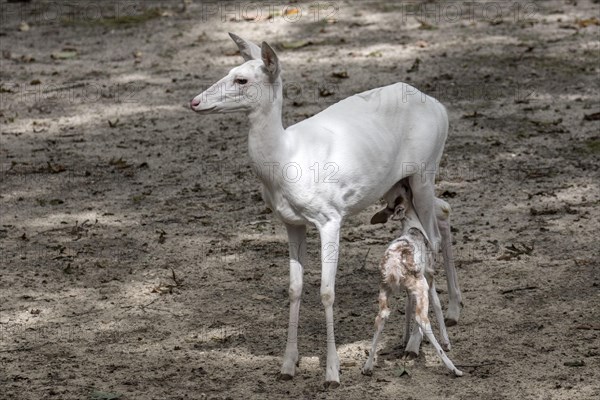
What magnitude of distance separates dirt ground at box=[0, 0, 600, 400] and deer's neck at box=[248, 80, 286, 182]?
1169 mm

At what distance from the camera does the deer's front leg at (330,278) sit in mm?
5613

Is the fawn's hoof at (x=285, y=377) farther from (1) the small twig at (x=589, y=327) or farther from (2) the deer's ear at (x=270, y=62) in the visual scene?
(1) the small twig at (x=589, y=327)

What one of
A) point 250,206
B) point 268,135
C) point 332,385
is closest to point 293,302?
point 332,385

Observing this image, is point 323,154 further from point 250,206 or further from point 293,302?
point 250,206

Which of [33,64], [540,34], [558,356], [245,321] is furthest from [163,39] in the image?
[558,356]

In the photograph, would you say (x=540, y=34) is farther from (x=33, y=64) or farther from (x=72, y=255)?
(x=72, y=255)

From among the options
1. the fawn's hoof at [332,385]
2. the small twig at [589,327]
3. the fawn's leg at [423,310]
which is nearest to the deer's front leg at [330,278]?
the fawn's hoof at [332,385]

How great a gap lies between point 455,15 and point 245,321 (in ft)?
25.5

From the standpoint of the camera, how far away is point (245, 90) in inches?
217

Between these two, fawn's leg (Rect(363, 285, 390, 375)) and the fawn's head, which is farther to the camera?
fawn's leg (Rect(363, 285, 390, 375))

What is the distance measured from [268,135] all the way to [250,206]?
9.93ft

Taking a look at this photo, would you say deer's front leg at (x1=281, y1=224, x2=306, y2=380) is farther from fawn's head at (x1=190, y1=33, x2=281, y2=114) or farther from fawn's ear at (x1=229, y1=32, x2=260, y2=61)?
fawn's ear at (x1=229, y1=32, x2=260, y2=61)

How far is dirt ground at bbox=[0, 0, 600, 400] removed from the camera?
5.99 meters

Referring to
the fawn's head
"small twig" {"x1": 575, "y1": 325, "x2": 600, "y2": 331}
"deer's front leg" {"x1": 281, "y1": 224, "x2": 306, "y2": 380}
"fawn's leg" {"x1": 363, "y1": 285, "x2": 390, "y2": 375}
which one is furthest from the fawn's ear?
"small twig" {"x1": 575, "y1": 325, "x2": 600, "y2": 331}
